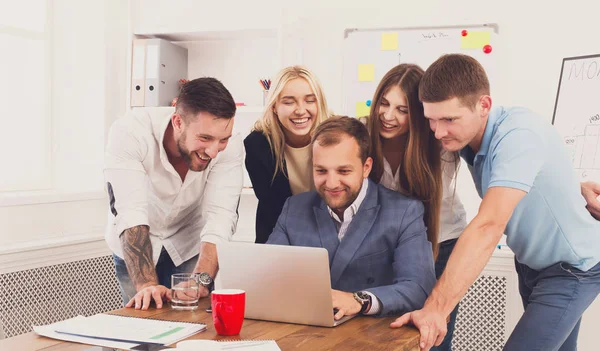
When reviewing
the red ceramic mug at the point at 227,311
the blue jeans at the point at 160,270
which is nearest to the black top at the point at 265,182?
the blue jeans at the point at 160,270

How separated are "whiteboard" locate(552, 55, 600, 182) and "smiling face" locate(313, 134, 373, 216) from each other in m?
1.42

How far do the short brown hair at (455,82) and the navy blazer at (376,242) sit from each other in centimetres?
31

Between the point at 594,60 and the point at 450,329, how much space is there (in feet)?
4.68

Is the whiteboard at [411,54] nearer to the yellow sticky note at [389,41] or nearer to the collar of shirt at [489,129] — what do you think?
the yellow sticky note at [389,41]

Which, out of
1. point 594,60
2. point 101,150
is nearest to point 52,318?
point 101,150

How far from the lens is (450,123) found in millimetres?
1825

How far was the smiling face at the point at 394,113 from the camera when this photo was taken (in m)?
2.04

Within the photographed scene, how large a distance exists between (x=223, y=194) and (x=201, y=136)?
0.27m

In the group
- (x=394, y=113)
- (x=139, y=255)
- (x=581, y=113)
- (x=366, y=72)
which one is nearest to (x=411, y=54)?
(x=366, y=72)

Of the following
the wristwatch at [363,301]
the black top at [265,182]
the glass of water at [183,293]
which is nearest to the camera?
the wristwatch at [363,301]

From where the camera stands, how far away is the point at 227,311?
1.44 meters

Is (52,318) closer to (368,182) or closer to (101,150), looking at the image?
(101,150)

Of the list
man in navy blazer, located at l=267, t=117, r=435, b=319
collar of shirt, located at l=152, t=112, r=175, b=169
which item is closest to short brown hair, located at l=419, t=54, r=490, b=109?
man in navy blazer, located at l=267, t=117, r=435, b=319

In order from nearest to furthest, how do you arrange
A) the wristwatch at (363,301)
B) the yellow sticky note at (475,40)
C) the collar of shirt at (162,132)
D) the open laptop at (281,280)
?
1. the open laptop at (281,280)
2. the wristwatch at (363,301)
3. the collar of shirt at (162,132)
4. the yellow sticky note at (475,40)
